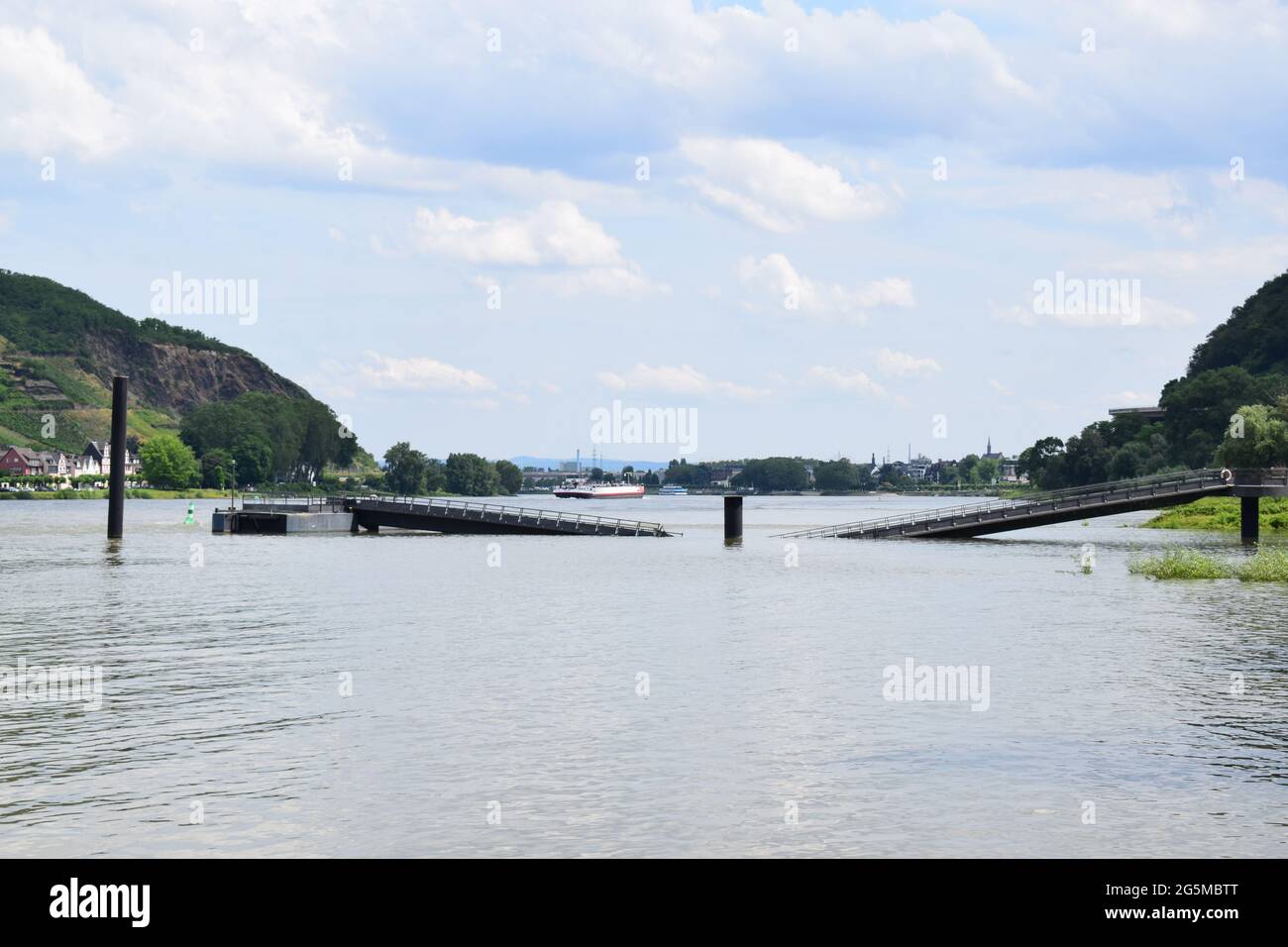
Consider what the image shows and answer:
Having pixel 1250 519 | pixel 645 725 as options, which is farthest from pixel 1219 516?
pixel 645 725

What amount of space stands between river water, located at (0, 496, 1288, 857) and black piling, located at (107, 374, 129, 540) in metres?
34.3

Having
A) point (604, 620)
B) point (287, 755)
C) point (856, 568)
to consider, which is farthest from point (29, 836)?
point (856, 568)

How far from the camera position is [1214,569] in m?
66.8

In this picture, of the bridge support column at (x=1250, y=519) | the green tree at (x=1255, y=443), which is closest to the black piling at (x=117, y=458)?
the bridge support column at (x=1250, y=519)

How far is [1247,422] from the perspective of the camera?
425 ft

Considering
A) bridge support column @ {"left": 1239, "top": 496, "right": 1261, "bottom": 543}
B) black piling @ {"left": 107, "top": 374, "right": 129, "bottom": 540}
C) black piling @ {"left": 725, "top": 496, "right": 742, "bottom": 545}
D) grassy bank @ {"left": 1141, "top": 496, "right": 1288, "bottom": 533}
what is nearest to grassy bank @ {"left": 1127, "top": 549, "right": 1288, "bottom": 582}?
bridge support column @ {"left": 1239, "top": 496, "right": 1261, "bottom": 543}

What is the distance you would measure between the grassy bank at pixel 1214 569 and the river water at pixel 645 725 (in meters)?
2.54

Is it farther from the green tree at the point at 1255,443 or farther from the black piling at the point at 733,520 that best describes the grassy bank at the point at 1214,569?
the green tree at the point at 1255,443

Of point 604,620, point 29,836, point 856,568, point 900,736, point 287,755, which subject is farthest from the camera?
point 856,568

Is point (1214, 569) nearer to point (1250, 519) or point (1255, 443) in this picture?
point (1250, 519)

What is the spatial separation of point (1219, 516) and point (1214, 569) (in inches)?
2541

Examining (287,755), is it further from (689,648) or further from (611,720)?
(689,648)

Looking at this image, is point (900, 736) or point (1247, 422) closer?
point (900, 736)
